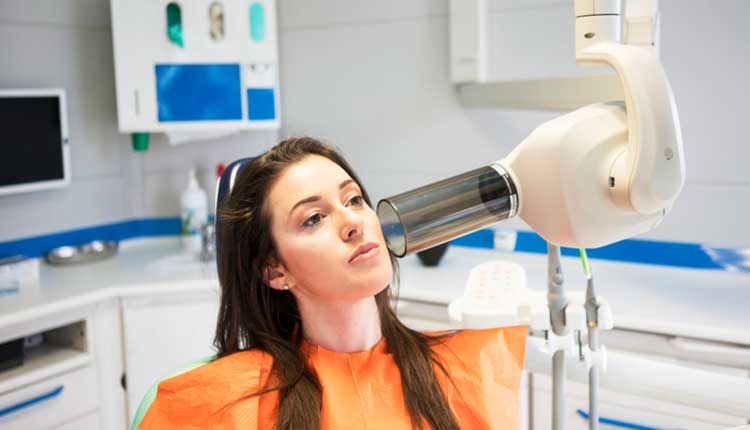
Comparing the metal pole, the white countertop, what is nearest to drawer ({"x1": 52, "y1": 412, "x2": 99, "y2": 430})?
the white countertop

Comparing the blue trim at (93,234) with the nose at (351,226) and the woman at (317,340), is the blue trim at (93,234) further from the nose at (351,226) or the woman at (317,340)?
the nose at (351,226)

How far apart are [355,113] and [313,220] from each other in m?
1.57

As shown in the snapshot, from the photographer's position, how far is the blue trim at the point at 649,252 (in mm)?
2320

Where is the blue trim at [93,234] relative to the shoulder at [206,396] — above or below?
above

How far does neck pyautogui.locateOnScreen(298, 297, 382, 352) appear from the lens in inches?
56.6

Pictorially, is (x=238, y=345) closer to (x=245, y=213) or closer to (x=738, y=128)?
(x=245, y=213)

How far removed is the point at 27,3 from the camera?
2.64m

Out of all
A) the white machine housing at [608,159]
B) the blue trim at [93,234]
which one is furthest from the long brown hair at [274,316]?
the blue trim at [93,234]

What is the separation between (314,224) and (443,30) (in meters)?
1.48

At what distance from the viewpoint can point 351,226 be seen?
Answer: 1330 mm

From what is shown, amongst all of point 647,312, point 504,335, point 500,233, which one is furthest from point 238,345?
point 500,233

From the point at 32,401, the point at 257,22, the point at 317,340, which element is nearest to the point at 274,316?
the point at 317,340

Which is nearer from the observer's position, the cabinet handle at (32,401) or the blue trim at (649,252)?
the cabinet handle at (32,401)

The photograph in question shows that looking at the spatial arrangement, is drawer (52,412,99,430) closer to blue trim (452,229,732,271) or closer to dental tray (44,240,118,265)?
dental tray (44,240,118,265)
